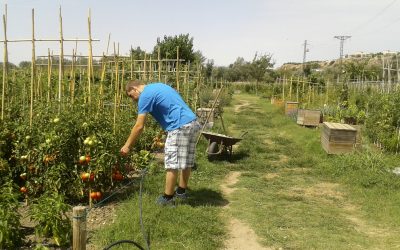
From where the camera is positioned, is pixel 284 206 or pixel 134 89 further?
pixel 284 206

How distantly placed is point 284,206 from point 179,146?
6.21 feet

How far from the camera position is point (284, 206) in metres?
6.14

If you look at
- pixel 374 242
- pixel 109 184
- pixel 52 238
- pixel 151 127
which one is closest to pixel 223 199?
pixel 109 184

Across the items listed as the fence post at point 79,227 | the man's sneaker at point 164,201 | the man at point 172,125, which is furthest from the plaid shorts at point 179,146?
the fence post at point 79,227

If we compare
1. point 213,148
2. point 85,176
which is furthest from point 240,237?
point 213,148

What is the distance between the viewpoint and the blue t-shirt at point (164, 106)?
5312mm

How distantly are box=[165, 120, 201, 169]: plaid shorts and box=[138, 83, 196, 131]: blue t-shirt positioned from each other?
0.08 meters

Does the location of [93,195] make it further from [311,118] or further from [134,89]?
[311,118]

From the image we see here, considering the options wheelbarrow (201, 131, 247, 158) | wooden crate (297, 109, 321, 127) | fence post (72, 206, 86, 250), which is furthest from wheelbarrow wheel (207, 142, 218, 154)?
wooden crate (297, 109, 321, 127)

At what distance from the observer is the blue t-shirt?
5.31 m

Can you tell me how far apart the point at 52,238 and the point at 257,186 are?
3734 mm

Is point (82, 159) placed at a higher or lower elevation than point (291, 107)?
lower

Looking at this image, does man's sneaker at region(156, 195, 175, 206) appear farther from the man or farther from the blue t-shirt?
the blue t-shirt

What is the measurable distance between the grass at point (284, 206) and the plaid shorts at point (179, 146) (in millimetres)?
575
